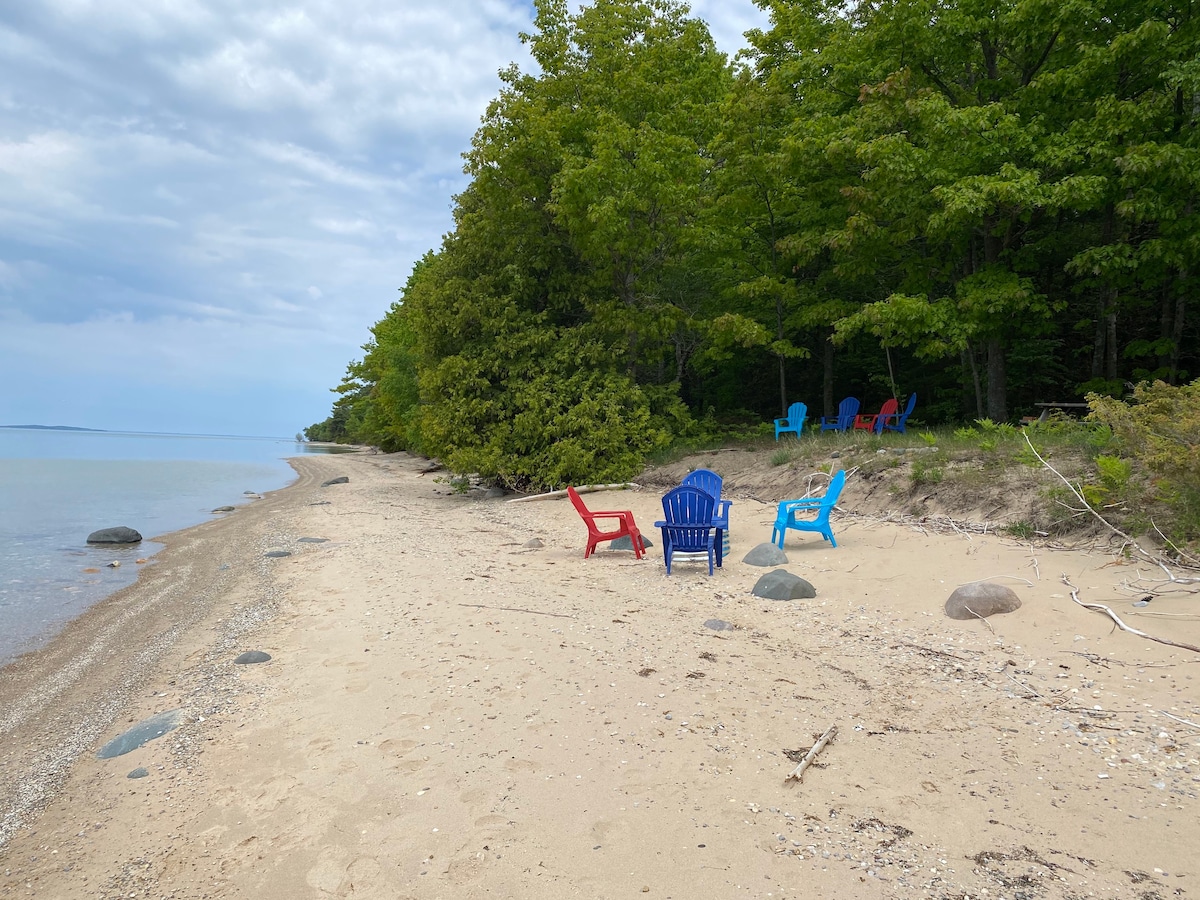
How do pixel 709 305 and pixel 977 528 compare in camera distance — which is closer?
pixel 977 528

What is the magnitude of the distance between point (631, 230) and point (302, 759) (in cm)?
1241

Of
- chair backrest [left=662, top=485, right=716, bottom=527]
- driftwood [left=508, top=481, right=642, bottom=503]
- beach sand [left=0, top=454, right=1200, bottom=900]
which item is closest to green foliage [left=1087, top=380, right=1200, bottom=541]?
beach sand [left=0, top=454, right=1200, bottom=900]

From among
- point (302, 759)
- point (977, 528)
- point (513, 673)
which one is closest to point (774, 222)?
point (977, 528)

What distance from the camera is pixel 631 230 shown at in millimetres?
13664

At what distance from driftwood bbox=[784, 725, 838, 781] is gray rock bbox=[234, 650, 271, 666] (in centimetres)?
389

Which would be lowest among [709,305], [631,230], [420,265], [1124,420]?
[1124,420]

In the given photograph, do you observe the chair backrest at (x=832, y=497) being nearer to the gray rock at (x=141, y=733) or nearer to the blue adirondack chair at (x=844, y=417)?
the gray rock at (x=141, y=733)

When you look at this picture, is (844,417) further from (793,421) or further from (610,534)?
(610,534)

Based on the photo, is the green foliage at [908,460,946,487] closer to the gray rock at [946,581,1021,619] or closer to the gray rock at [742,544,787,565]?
the gray rock at [742,544,787,565]

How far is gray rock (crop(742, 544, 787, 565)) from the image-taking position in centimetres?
698

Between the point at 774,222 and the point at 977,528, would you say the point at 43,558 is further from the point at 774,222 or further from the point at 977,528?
the point at 774,222

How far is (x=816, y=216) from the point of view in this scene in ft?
45.6

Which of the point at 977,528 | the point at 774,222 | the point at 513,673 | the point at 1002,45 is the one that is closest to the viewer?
the point at 513,673

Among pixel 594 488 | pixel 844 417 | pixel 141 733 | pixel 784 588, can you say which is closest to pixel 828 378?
pixel 844 417
